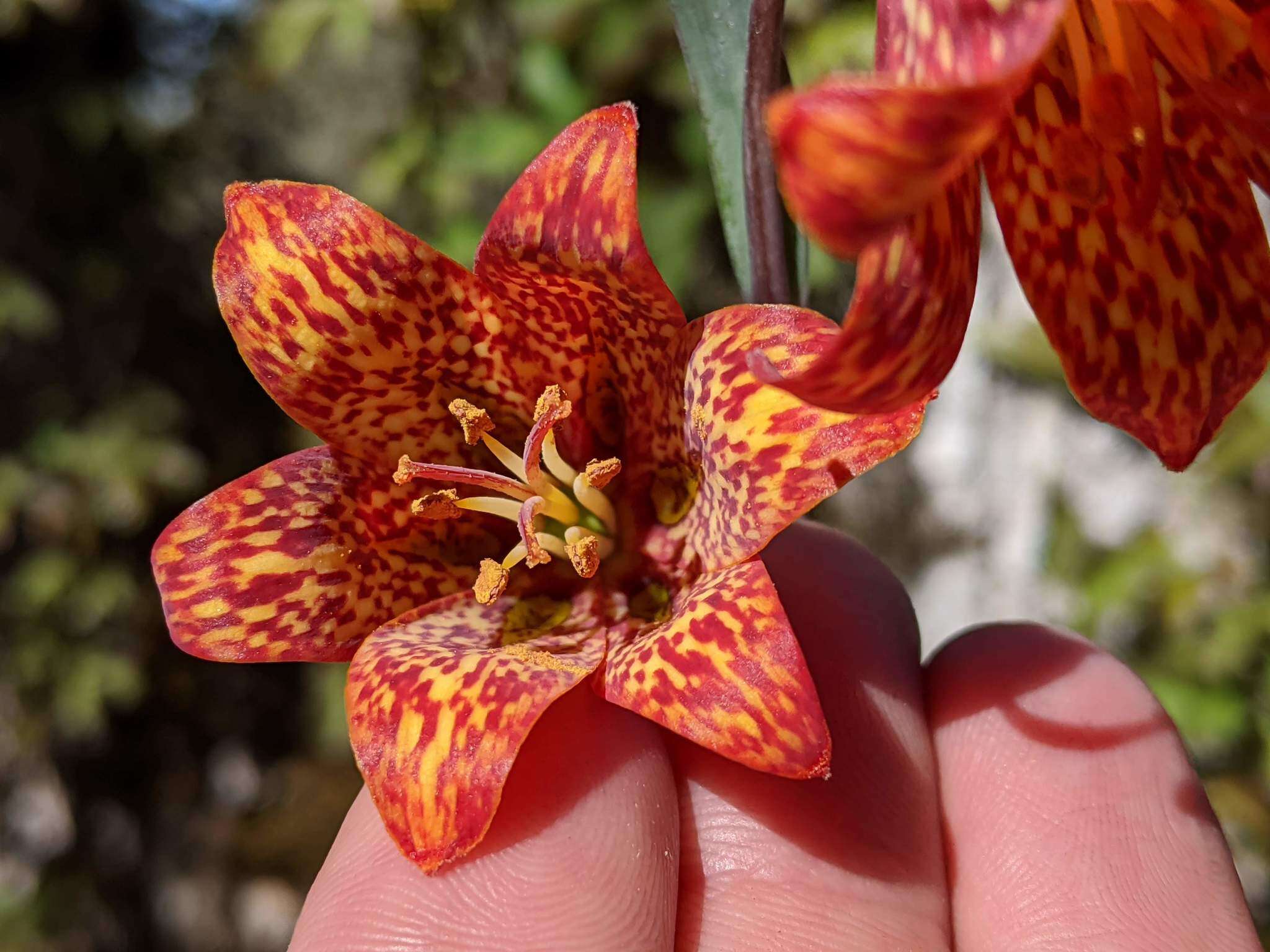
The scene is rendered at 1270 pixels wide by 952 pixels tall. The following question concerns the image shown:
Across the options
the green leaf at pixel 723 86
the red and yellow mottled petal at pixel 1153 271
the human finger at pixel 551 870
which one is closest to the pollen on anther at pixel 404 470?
the human finger at pixel 551 870

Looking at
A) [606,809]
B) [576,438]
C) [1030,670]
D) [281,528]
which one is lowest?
[1030,670]

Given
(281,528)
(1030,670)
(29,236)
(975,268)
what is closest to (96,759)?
(29,236)

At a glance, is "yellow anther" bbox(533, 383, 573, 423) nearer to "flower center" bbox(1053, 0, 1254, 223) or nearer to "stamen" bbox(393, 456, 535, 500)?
"stamen" bbox(393, 456, 535, 500)

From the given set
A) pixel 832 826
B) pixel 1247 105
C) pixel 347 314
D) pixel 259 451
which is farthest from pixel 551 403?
pixel 259 451

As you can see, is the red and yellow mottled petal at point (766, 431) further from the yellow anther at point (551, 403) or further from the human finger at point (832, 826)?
the human finger at point (832, 826)

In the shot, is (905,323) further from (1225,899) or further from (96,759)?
(96,759)

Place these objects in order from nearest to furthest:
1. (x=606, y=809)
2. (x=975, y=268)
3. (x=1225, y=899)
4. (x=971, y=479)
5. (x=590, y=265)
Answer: (x=975, y=268) → (x=590, y=265) → (x=606, y=809) → (x=1225, y=899) → (x=971, y=479)
